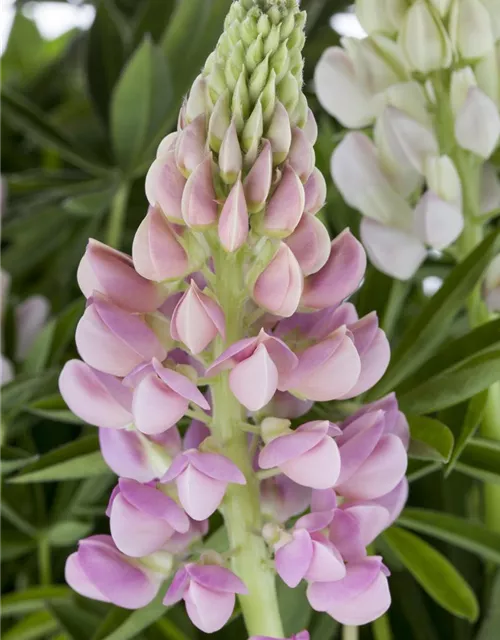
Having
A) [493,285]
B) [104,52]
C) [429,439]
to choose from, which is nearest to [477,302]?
[493,285]

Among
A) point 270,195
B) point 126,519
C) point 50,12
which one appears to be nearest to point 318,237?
point 270,195

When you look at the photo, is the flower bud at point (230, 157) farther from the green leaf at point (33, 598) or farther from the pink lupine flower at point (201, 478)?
the green leaf at point (33, 598)

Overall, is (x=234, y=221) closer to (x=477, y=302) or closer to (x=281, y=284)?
(x=281, y=284)

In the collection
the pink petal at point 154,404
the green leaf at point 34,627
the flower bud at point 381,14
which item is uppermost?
the flower bud at point 381,14

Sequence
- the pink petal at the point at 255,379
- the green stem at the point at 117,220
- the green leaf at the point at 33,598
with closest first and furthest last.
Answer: the pink petal at the point at 255,379
the green leaf at the point at 33,598
the green stem at the point at 117,220

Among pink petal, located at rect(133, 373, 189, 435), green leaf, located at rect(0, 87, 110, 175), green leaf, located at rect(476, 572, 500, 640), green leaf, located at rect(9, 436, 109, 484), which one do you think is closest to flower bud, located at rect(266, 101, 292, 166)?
pink petal, located at rect(133, 373, 189, 435)

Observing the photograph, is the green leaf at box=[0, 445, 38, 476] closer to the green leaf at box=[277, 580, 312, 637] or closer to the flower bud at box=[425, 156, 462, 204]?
the green leaf at box=[277, 580, 312, 637]

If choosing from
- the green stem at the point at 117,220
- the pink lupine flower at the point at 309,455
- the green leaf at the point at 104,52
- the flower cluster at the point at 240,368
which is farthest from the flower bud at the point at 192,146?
the green leaf at the point at 104,52

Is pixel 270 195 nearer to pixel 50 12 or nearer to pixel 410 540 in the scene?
pixel 410 540
